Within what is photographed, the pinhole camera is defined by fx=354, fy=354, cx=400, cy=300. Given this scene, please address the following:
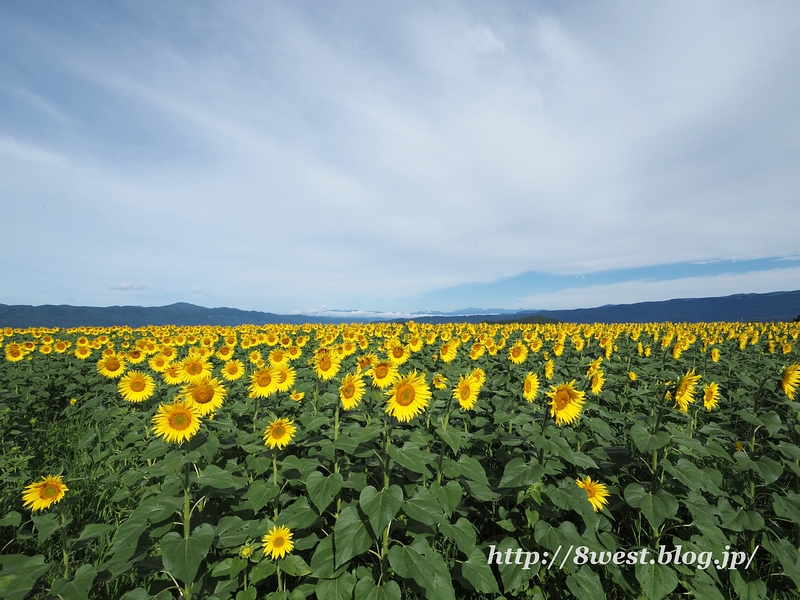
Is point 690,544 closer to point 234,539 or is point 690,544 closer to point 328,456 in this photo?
point 328,456

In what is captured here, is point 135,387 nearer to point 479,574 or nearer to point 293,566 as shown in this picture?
point 293,566

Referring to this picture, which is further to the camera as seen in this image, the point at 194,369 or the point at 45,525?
the point at 194,369

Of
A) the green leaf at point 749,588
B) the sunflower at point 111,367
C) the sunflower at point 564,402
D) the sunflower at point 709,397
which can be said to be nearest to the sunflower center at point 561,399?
the sunflower at point 564,402

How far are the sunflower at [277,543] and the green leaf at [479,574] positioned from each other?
1.62 m

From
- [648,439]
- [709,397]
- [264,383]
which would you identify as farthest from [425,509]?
[709,397]

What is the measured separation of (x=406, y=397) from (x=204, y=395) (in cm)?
226

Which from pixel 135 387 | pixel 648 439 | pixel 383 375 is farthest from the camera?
pixel 135 387

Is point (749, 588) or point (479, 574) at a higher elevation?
point (479, 574)

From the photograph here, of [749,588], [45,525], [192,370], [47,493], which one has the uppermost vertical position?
[192,370]

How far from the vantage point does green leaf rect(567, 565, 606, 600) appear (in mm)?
3156

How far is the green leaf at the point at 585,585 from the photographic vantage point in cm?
316

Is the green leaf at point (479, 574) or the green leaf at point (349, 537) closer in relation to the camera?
the green leaf at point (349, 537)

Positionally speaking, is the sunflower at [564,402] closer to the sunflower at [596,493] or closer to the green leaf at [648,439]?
the green leaf at [648,439]

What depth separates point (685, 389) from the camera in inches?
155
